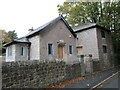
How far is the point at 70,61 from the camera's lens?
911 centimetres

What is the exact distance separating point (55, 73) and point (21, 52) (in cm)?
765

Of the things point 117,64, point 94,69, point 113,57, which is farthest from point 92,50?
point 117,64

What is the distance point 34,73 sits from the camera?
19.0ft

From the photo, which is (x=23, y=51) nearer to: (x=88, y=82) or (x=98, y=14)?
(x=88, y=82)

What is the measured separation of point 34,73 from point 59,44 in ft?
29.3

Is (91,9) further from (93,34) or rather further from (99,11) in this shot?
(93,34)

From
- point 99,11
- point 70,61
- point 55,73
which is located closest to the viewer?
point 55,73

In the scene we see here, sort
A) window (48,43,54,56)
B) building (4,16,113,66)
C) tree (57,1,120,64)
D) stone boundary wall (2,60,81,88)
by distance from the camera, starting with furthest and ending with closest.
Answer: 1. tree (57,1,120,64)
2. window (48,43,54,56)
3. building (4,16,113,66)
4. stone boundary wall (2,60,81,88)

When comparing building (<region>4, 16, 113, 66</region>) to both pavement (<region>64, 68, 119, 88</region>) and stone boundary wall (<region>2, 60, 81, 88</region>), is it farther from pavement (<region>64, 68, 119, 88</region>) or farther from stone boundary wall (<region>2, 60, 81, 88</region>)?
stone boundary wall (<region>2, 60, 81, 88</region>)

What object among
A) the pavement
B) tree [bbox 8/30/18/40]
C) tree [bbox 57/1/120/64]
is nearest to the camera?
the pavement

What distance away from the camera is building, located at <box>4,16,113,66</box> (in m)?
12.9

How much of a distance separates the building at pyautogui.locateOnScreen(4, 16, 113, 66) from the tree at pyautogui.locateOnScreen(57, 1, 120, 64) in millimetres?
3413

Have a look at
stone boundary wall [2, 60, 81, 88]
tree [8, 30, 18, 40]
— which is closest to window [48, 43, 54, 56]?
stone boundary wall [2, 60, 81, 88]

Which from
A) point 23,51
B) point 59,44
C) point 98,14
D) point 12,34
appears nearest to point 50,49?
point 59,44
